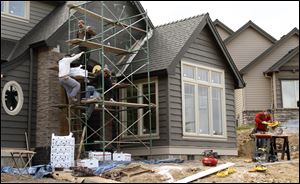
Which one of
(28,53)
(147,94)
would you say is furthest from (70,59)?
(147,94)

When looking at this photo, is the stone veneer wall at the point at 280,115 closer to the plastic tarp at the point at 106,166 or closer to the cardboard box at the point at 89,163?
the plastic tarp at the point at 106,166

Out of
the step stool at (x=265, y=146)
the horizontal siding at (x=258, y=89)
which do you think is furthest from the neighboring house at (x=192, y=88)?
the horizontal siding at (x=258, y=89)

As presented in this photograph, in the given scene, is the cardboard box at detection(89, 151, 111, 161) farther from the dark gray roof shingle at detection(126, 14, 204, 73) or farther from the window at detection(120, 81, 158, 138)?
the dark gray roof shingle at detection(126, 14, 204, 73)

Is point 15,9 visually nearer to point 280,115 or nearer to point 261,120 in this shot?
point 261,120

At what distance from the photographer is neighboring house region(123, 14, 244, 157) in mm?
14617

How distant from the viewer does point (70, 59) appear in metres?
13.1

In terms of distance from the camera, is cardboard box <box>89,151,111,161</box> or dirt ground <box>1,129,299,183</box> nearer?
dirt ground <box>1,129,299,183</box>

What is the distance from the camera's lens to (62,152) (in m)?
12.0

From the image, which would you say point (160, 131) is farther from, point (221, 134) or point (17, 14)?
point (17, 14)

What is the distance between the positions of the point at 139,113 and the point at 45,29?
411cm

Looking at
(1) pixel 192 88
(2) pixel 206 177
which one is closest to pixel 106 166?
(2) pixel 206 177

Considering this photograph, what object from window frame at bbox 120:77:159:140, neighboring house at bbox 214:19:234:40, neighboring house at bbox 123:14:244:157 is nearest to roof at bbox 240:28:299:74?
neighboring house at bbox 214:19:234:40

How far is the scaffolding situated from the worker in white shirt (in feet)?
1.23

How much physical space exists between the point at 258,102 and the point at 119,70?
47.4 ft
